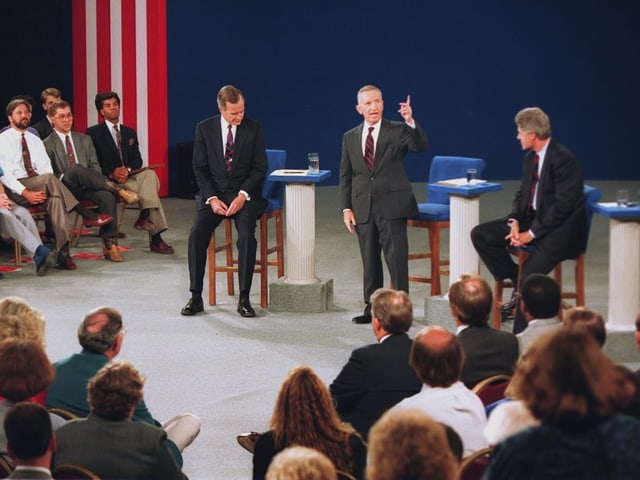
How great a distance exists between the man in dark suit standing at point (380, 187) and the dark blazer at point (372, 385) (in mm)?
2509

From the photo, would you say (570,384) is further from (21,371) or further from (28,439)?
(21,371)

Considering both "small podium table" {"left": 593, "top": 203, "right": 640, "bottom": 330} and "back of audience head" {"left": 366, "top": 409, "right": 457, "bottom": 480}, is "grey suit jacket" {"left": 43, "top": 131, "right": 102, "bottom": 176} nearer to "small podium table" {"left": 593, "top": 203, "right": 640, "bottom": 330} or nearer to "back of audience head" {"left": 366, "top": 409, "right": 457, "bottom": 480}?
"small podium table" {"left": 593, "top": 203, "right": 640, "bottom": 330}

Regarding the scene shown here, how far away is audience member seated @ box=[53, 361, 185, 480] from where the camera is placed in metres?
3.16

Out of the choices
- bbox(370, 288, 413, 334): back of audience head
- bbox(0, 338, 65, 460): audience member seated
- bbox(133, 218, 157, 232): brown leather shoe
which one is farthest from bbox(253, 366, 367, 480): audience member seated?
bbox(133, 218, 157, 232): brown leather shoe

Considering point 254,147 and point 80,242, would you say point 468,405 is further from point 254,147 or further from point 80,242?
point 80,242

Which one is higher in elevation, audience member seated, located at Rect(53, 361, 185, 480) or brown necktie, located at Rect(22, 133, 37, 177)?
brown necktie, located at Rect(22, 133, 37, 177)

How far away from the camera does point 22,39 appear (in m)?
10.9

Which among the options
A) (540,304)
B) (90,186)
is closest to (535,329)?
(540,304)

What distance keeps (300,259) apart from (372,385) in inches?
116

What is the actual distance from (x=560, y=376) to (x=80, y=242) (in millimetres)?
6992

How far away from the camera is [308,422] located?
312 cm

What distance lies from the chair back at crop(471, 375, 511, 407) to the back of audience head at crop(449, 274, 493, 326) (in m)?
0.37

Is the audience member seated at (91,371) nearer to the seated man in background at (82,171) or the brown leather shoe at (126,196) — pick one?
the seated man in background at (82,171)

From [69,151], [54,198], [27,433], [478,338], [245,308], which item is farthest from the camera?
[69,151]
